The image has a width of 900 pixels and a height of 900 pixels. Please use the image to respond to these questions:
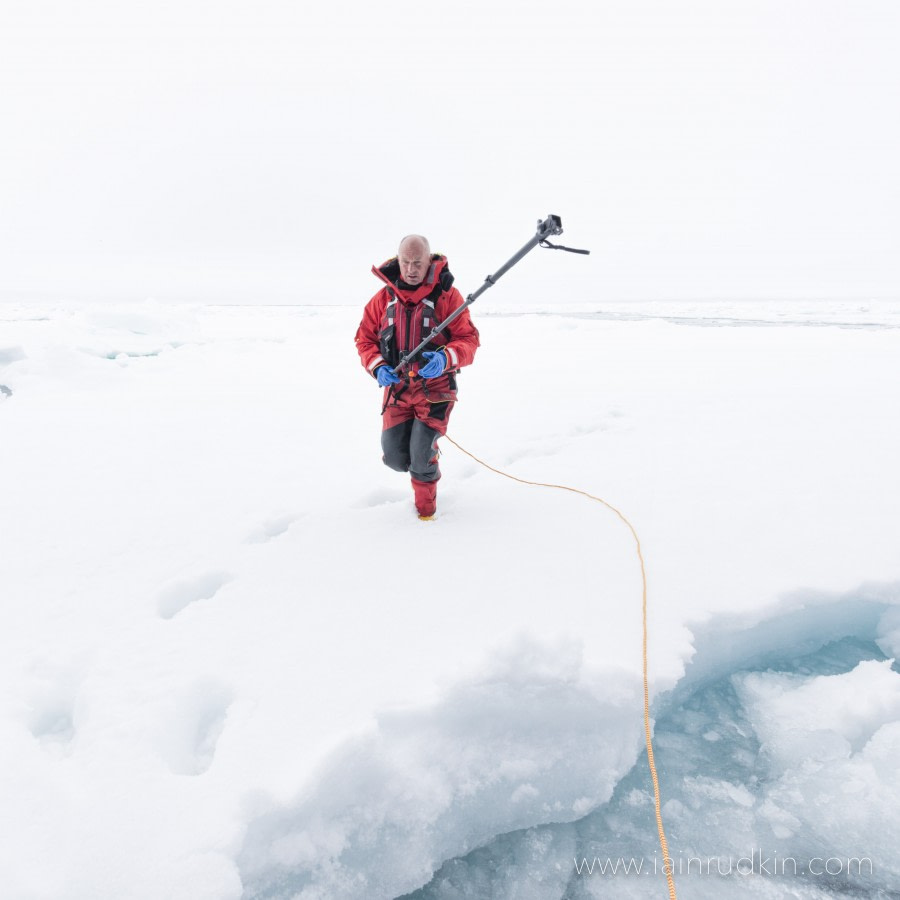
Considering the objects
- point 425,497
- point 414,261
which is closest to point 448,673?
point 425,497

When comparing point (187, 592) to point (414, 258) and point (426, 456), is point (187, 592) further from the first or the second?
point (414, 258)

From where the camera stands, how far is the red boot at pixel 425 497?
3367mm

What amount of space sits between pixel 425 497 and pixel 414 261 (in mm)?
1447

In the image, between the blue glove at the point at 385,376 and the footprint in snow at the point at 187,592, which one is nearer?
the footprint in snow at the point at 187,592

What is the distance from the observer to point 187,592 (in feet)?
9.14

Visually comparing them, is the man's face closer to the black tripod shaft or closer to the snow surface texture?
the black tripod shaft

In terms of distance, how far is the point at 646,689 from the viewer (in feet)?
6.72

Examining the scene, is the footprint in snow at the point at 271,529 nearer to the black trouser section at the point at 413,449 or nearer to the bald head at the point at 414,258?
the black trouser section at the point at 413,449

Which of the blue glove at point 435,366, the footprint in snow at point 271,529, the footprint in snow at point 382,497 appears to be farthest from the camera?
the footprint in snow at point 382,497

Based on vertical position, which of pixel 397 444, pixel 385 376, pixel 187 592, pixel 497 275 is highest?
pixel 497 275

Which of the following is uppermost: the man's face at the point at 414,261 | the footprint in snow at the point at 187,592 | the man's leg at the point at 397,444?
the man's face at the point at 414,261

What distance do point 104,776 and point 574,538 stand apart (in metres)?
2.41

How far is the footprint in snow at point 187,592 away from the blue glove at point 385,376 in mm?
1412

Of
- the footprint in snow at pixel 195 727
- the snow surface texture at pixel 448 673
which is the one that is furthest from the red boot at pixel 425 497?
the footprint in snow at pixel 195 727
